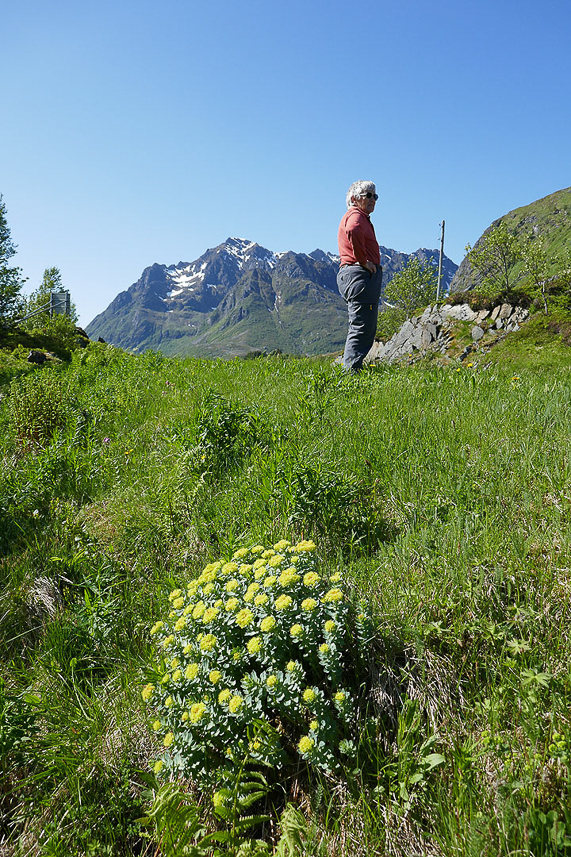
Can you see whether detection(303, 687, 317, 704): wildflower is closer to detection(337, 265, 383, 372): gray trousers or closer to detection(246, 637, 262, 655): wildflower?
detection(246, 637, 262, 655): wildflower

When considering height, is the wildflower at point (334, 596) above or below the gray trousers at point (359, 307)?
below

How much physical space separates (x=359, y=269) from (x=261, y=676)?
6.83m

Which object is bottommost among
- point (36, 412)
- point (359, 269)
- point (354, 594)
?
point (354, 594)

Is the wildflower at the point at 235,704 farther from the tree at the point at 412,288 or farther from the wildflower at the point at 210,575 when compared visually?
the tree at the point at 412,288

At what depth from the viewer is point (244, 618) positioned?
6.30 ft

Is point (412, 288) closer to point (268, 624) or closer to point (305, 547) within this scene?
point (305, 547)

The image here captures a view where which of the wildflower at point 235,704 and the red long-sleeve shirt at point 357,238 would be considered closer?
the wildflower at point 235,704

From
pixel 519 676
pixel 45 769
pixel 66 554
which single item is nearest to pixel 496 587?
pixel 519 676

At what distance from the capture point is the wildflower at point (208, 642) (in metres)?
1.91

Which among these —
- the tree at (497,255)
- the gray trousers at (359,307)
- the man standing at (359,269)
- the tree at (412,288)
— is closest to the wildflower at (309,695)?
the man standing at (359,269)

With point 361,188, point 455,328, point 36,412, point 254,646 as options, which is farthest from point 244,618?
point 455,328

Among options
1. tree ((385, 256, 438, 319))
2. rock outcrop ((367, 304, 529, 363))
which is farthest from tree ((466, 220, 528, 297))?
A: rock outcrop ((367, 304, 529, 363))

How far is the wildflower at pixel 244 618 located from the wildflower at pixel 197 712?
0.34 meters

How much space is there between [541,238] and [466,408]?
50.2 meters
